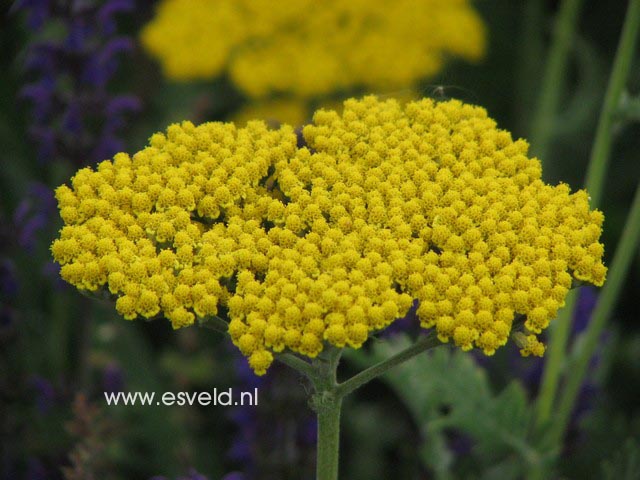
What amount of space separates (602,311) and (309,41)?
1.25 meters

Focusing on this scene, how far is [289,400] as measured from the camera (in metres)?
2.03

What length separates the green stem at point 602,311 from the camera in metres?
1.81

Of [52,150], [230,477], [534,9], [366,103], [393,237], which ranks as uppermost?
[534,9]

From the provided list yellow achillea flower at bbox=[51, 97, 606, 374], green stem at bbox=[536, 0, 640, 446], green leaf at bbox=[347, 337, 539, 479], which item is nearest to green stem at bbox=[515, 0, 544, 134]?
green stem at bbox=[536, 0, 640, 446]

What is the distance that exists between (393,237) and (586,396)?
104 cm

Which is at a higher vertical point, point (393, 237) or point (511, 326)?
point (393, 237)

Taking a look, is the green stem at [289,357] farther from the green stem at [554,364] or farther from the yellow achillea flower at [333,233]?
the green stem at [554,364]

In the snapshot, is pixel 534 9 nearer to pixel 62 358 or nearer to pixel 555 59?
pixel 555 59

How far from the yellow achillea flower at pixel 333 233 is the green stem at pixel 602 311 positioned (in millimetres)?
438

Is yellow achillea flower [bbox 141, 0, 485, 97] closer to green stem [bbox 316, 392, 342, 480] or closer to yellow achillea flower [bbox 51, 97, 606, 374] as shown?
yellow achillea flower [bbox 51, 97, 606, 374]

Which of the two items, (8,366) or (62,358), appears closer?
(8,366)

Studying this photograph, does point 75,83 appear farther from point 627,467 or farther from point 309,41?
point 627,467

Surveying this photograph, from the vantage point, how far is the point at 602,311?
1.85 metres

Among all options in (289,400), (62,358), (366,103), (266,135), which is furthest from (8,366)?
(366,103)
